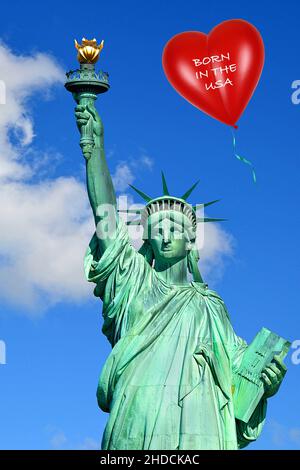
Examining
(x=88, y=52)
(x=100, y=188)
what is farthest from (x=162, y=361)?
(x=88, y=52)

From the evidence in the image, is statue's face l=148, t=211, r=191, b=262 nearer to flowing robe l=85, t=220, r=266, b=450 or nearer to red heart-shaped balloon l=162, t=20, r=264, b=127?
flowing robe l=85, t=220, r=266, b=450

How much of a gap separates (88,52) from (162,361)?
4387 millimetres

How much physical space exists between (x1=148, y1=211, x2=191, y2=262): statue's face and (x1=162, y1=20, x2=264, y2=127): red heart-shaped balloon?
1945 millimetres

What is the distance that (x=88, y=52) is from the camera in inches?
942

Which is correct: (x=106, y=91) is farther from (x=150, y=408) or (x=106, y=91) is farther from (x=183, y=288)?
(x=150, y=408)

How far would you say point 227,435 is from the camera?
75.2ft

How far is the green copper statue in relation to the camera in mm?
22688

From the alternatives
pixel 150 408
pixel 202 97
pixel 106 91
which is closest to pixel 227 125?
pixel 202 97

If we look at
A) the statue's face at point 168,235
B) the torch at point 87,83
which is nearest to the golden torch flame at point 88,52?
the torch at point 87,83

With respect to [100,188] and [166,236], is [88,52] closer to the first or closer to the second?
[100,188]

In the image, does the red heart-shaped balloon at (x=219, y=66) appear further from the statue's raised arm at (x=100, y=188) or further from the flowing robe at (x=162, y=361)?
the flowing robe at (x=162, y=361)

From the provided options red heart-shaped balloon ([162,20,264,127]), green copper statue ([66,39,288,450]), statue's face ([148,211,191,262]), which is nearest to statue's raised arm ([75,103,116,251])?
green copper statue ([66,39,288,450])
